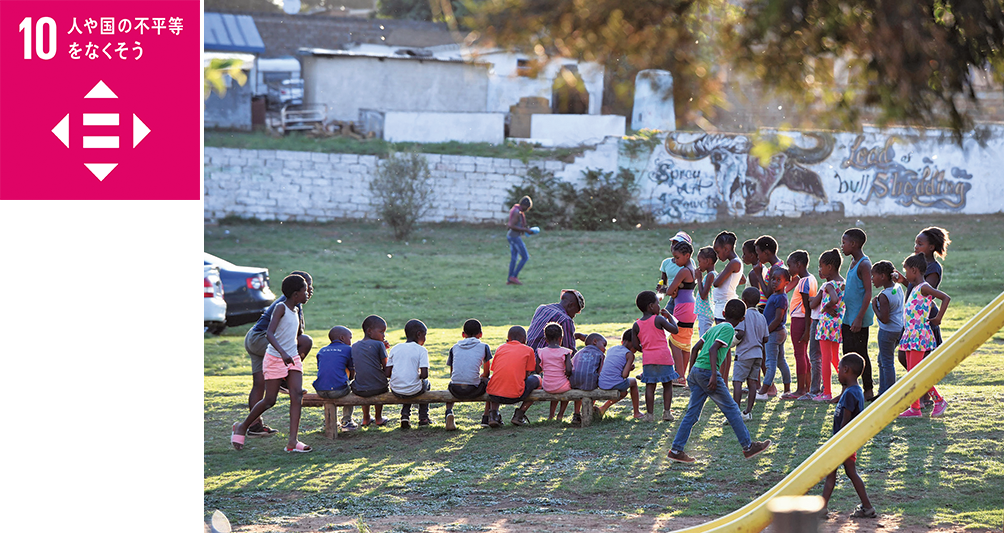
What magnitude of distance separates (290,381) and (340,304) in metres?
8.18

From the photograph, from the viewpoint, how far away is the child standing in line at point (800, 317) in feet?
28.2

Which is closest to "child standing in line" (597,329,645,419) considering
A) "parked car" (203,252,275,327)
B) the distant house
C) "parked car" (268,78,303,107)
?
"parked car" (203,252,275,327)

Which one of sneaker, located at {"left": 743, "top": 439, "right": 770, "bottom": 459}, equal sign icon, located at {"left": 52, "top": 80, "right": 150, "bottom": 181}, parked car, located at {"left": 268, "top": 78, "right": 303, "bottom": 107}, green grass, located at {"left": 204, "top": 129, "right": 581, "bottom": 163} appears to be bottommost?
sneaker, located at {"left": 743, "top": 439, "right": 770, "bottom": 459}

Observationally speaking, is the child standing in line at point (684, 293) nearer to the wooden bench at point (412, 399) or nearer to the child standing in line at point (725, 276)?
the child standing in line at point (725, 276)

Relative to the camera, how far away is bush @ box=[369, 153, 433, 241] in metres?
22.3

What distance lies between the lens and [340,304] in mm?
15594

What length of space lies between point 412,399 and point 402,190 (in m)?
15.1

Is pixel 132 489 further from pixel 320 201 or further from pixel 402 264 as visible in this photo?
pixel 320 201

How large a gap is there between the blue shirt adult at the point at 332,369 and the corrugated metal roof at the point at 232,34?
26.5 meters

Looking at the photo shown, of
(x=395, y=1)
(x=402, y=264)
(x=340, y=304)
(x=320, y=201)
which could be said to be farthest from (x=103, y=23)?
(x=395, y=1)

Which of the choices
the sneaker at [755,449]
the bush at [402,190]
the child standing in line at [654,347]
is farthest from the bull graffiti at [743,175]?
the sneaker at [755,449]

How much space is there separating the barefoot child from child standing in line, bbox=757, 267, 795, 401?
186 centimetres

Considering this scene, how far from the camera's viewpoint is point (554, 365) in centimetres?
794

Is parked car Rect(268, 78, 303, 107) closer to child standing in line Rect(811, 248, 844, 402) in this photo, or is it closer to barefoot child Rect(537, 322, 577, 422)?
barefoot child Rect(537, 322, 577, 422)
